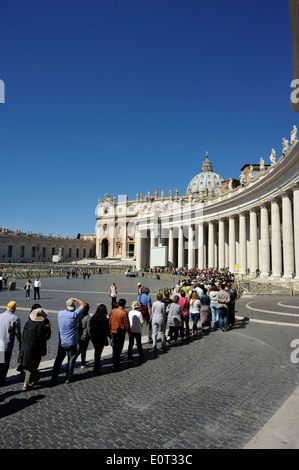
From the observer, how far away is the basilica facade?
24.1 metres

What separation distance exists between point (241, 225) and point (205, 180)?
88709mm

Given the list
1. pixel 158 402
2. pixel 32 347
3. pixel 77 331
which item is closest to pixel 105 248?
pixel 77 331

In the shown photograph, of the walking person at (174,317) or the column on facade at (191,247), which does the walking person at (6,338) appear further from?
the column on facade at (191,247)

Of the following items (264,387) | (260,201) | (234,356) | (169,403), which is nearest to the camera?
(169,403)

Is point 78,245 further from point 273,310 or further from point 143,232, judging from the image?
point 273,310

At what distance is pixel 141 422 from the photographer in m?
3.96

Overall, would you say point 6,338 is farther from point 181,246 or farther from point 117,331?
point 181,246

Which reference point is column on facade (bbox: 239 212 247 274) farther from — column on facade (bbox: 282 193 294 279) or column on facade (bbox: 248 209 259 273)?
column on facade (bbox: 282 193 294 279)

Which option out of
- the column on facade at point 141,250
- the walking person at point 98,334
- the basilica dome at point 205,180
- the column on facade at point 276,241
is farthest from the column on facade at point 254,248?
the basilica dome at point 205,180

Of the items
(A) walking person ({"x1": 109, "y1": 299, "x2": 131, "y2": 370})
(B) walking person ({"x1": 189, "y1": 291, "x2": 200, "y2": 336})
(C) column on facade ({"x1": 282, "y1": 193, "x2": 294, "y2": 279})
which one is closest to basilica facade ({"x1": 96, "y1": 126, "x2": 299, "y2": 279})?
(C) column on facade ({"x1": 282, "y1": 193, "x2": 294, "y2": 279})

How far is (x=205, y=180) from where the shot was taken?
395 ft

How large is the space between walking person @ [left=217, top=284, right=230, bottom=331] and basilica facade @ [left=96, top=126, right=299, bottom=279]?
552 inches
